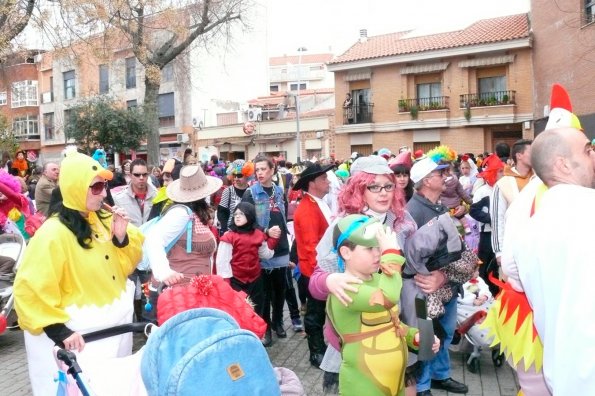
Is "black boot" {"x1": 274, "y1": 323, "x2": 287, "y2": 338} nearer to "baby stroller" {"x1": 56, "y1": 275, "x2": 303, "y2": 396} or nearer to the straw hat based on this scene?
the straw hat

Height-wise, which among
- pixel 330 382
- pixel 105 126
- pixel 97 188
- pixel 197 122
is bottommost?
pixel 330 382

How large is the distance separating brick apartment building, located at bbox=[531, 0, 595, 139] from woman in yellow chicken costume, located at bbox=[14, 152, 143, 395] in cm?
1312

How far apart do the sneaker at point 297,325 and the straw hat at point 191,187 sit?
2624 mm

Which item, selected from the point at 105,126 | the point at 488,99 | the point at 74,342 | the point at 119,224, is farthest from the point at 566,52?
the point at 74,342

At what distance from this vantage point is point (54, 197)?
369 cm

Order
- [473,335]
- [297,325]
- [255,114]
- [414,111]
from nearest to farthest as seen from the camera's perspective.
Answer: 1. [473,335]
2. [297,325]
3. [414,111]
4. [255,114]

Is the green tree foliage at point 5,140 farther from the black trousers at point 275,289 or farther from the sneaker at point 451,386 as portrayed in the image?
the sneaker at point 451,386

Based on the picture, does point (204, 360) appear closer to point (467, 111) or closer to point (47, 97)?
point (467, 111)

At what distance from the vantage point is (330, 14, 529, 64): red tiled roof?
28.4m

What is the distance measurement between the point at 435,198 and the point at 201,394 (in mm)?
3267

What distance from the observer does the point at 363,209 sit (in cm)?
423

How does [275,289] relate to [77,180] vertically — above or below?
below

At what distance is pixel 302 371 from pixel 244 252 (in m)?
1.41

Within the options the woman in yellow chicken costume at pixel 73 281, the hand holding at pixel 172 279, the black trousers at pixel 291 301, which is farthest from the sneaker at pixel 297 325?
the woman in yellow chicken costume at pixel 73 281
